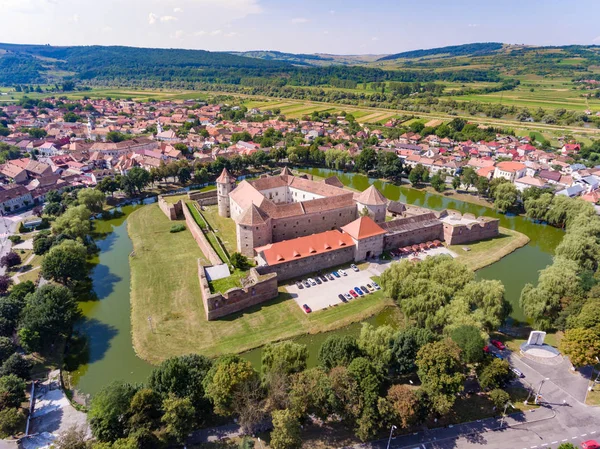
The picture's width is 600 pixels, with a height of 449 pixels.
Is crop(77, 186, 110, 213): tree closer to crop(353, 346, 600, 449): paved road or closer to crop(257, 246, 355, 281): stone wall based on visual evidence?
crop(257, 246, 355, 281): stone wall

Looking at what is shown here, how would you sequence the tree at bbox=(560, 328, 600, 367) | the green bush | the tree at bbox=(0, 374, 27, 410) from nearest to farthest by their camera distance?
the tree at bbox=(0, 374, 27, 410)
the tree at bbox=(560, 328, 600, 367)
the green bush

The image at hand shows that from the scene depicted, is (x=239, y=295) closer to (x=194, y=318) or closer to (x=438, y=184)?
(x=194, y=318)

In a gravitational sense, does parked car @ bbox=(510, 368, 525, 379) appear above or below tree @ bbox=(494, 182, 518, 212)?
below

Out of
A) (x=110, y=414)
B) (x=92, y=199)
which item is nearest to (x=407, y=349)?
(x=110, y=414)

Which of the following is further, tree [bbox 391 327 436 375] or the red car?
the red car

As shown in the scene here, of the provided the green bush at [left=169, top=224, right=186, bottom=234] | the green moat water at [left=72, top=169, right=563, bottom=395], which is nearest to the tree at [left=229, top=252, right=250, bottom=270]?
the green moat water at [left=72, top=169, right=563, bottom=395]

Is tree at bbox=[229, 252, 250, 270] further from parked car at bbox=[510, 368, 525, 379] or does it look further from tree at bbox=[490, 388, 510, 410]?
parked car at bbox=[510, 368, 525, 379]

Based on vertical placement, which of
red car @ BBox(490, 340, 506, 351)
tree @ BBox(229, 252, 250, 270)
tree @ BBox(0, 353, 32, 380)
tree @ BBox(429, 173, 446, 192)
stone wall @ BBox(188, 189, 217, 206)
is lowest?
red car @ BBox(490, 340, 506, 351)

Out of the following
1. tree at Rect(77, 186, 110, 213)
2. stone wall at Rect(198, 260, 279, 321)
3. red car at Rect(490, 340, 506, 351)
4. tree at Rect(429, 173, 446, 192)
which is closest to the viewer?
red car at Rect(490, 340, 506, 351)
